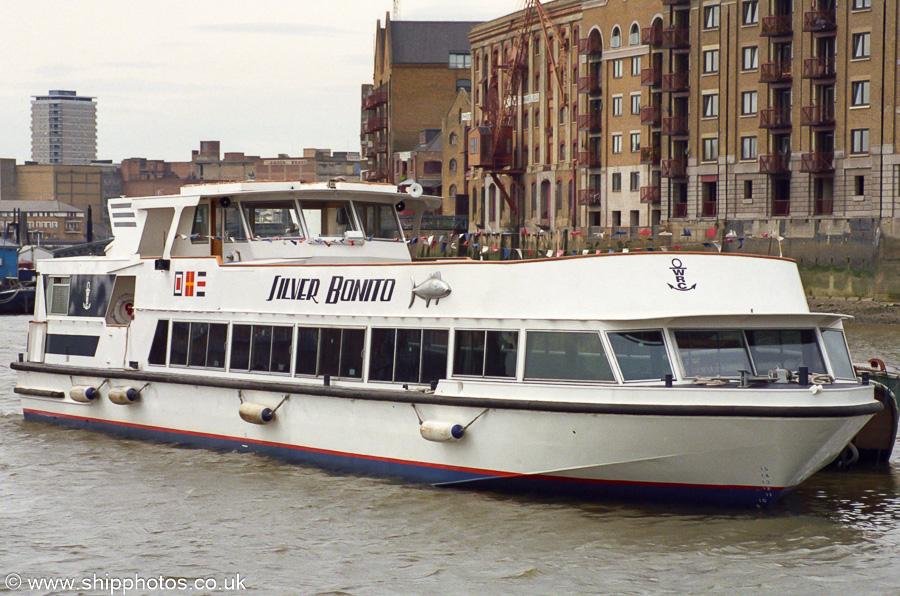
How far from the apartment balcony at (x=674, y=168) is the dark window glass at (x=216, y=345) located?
1795 inches

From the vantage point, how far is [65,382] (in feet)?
62.7

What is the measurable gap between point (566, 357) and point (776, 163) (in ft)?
139

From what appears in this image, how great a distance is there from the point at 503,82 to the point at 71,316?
64.9 m

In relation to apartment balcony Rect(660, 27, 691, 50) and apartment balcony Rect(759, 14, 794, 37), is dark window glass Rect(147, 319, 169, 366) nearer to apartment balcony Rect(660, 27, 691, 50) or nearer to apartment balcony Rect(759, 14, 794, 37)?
apartment balcony Rect(759, 14, 794, 37)

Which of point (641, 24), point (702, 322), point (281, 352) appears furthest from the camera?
point (641, 24)

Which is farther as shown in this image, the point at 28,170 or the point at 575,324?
the point at 28,170

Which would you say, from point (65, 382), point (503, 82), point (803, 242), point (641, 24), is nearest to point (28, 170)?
point (503, 82)

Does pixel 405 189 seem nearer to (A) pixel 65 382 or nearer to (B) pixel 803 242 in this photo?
(A) pixel 65 382

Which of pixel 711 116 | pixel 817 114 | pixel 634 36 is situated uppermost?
pixel 634 36

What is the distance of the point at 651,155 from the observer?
206 feet

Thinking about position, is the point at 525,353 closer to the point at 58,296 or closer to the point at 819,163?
the point at 58,296

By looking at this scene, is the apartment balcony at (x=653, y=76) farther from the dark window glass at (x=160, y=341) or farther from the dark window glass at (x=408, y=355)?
the dark window glass at (x=408, y=355)

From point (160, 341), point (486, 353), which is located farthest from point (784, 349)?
point (160, 341)

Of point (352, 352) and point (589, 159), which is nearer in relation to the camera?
point (352, 352)
